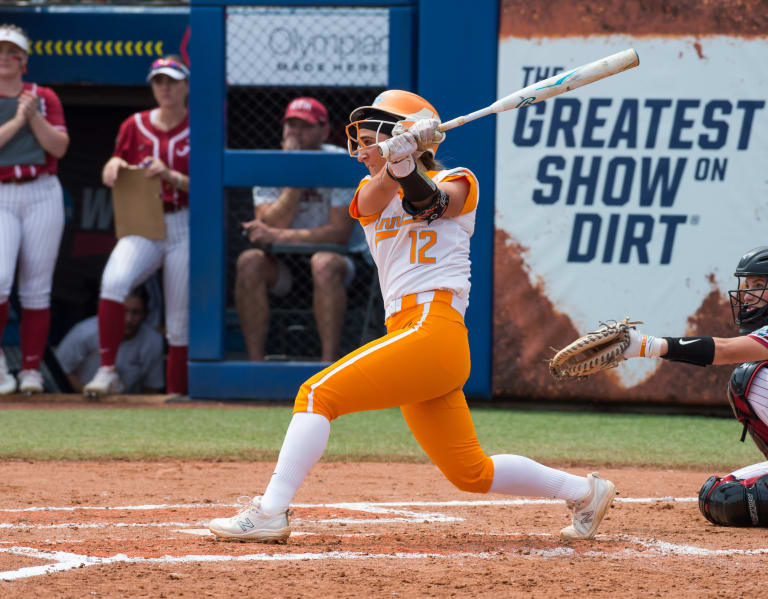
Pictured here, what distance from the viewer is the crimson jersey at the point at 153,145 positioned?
7891 millimetres

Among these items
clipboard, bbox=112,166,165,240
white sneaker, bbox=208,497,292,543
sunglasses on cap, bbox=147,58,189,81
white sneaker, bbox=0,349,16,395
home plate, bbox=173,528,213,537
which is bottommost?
white sneaker, bbox=0,349,16,395

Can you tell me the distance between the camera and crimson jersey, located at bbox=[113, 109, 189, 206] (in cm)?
789

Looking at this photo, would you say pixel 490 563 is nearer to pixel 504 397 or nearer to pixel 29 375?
pixel 504 397

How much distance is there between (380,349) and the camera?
3.55 metres

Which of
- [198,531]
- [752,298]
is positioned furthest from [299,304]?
[752,298]

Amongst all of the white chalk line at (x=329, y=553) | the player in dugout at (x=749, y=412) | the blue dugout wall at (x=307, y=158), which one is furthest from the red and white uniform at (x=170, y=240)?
the player in dugout at (x=749, y=412)

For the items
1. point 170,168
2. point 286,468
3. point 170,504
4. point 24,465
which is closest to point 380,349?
point 286,468

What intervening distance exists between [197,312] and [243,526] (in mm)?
4428

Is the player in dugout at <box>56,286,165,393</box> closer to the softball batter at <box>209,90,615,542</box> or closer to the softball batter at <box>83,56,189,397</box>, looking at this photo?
the softball batter at <box>83,56,189,397</box>

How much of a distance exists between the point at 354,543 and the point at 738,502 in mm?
1411

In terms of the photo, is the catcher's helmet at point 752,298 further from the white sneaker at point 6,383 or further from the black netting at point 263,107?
the white sneaker at point 6,383

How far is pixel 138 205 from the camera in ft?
25.5

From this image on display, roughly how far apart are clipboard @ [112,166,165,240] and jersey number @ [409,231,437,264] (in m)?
4.40

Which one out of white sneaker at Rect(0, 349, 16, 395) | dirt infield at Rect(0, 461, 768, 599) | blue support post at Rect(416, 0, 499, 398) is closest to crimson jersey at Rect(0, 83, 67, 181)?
white sneaker at Rect(0, 349, 16, 395)
